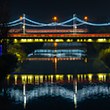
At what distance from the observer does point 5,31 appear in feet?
139

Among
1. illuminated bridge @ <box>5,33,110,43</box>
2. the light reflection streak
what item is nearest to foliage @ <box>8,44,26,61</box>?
illuminated bridge @ <box>5,33,110,43</box>

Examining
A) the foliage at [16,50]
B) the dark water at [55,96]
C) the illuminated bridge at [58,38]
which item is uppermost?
the illuminated bridge at [58,38]

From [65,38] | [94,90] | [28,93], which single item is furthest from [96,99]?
→ [65,38]

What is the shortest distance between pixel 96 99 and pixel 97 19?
323 feet

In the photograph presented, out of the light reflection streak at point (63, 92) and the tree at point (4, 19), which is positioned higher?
the tree at point (4, 19)

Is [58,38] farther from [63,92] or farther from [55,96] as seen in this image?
[55,96]

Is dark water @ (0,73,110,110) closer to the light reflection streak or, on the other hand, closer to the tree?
the light reflection streak

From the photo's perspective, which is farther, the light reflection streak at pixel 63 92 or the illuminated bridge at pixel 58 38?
the illuminated bridge at pixel 58 38

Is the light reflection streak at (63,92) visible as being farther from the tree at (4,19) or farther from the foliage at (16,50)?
the foliage at (16,50)

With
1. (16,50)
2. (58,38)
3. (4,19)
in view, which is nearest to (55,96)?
(4,19)

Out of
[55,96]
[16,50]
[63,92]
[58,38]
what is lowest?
[55,96]

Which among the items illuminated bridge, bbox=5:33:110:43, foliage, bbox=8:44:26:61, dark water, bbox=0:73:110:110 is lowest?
dark water, bbox=0:73:110:110

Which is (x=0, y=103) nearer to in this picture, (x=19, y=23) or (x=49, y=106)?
(x=49, y=106)

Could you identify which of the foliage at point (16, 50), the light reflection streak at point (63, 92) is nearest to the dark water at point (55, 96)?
the light reflection streak at point (63, 92)
